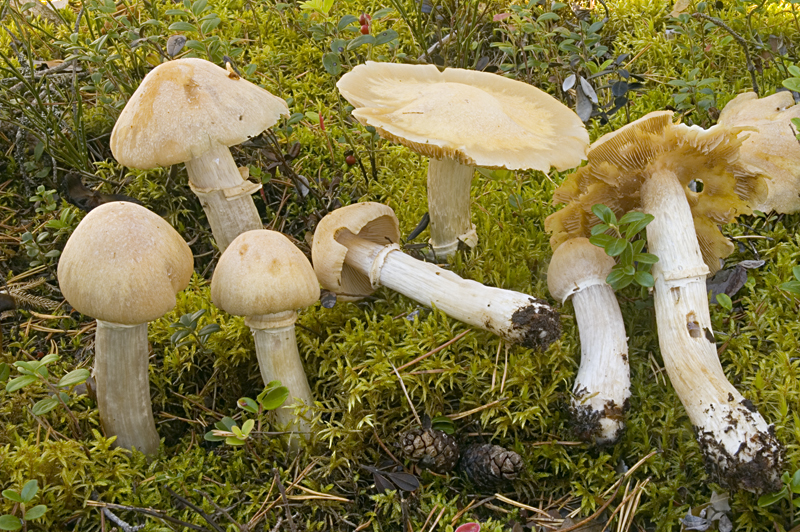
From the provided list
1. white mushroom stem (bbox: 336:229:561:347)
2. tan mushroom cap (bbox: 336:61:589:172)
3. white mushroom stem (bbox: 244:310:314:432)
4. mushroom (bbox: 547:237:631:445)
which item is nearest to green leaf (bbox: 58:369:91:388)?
white mushroom stem (bbox: 244:310:314:432)

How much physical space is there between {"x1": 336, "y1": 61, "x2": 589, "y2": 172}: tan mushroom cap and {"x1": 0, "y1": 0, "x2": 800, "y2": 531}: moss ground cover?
41 centimetres

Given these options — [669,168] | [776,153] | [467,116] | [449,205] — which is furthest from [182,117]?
[776,153]

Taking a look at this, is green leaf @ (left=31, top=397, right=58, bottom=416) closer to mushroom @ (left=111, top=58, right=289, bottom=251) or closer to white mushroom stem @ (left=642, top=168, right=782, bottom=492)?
mushroom @ (left=111, top=58, right=289, bottom=251)

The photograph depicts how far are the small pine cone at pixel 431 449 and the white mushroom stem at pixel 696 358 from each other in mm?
999

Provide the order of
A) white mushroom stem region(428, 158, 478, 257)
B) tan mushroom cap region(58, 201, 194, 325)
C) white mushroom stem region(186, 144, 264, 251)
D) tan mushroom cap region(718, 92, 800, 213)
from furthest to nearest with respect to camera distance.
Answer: tan mushroom cap region(718, 92, 800, 213) < white mushroom stem region(428, 158, 478, 257) < white mushroom stem region(186, 144, 264, 251) < tan mushroom cap region(58, 201, 194, 325)

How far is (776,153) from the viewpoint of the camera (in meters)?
3.34

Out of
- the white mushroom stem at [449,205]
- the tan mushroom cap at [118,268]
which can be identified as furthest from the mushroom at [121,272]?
the white mushroom stem at [449,205]

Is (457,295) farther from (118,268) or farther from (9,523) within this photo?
(9,523)

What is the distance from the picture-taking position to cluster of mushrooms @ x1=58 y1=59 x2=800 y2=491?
2.34 meters

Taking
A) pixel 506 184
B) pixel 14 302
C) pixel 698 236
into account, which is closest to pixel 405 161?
pixel 506 184

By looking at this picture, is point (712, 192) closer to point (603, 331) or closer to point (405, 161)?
point (603, 331)

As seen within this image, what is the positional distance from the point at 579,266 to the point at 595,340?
35 centimetres

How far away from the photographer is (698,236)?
3.10 m

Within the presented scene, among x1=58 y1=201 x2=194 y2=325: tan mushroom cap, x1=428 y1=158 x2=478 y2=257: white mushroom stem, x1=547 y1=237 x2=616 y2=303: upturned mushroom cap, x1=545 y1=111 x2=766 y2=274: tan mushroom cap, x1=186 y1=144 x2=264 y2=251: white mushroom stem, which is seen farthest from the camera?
x1=428 y1=158 x2=478 y2=257: white mushroom stem
